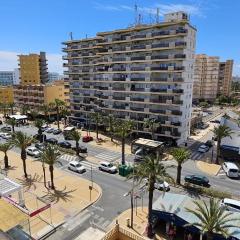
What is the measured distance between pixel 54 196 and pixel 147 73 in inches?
1709

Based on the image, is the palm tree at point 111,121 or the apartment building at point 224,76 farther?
the apartment building at point 224,76

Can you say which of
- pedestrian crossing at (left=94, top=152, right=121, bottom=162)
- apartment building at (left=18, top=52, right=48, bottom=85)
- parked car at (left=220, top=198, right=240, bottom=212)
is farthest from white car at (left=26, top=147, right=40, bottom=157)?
apartment building at (left=18, top=52, right=48, bottom=85)

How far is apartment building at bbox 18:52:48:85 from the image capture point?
15250cm

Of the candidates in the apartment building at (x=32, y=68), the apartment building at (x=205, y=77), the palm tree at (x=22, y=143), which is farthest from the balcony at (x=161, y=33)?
the apartment building at (x=205, y=77)

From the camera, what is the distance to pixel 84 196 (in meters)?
41.1

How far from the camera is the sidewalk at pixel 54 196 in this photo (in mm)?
34353

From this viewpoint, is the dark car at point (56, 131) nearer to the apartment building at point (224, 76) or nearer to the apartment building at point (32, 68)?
the apartment building at point (32, 68)

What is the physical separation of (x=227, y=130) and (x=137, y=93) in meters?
27.6

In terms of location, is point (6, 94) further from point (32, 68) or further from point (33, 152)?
point (33, 152)

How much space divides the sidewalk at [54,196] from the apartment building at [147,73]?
3167 cm

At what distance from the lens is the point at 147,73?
71.2 meters

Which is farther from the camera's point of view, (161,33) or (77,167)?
(161,33)

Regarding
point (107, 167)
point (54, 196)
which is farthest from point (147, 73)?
point (54, 196)

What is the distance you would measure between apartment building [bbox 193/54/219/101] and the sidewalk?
13771 centimetres
